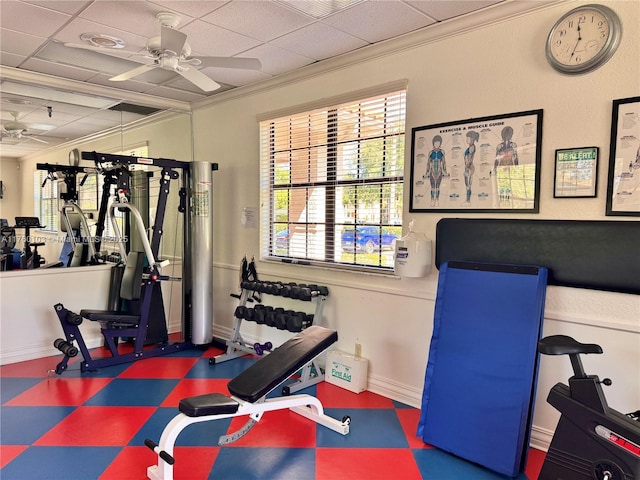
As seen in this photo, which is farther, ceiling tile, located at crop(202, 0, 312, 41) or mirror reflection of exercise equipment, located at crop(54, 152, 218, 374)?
mirror reflection of exercise equipment, located at crop(54, 152, 218, 374)

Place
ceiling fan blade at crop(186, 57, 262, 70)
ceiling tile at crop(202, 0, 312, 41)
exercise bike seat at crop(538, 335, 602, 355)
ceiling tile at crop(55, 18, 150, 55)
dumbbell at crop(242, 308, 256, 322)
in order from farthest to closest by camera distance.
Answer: dumbbell at crop(242, 308, 256, 322) → ceiling tile at crop(55, 18, 150, 55) → ceiling fan blade at crop(186, 57, 262, 70) → ceiling tile at crop(202, 0, 312, 41) → exercise bike seat at crop(538, 335, 602, 355)

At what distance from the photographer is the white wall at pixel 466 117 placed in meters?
2.33

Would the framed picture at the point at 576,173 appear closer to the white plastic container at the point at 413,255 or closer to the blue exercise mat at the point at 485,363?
the blue exercise mat at the point at 485,363

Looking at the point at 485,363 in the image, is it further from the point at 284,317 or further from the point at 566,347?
the point at 284,317

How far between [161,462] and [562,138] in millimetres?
2815

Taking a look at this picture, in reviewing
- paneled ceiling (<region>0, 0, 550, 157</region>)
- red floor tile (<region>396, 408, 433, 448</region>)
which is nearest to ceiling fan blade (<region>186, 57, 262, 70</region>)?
paneled ceiling (<region>0, 0, 550, 157</region>)

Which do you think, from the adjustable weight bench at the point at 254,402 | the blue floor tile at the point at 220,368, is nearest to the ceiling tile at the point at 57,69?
the blue floor tile at the point at 220,368

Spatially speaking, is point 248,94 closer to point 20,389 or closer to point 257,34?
point 257,34

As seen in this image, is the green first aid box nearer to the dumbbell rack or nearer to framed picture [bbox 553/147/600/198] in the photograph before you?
the dumbbell rack

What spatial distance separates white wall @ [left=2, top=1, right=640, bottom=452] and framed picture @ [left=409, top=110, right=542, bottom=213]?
0.21 feet

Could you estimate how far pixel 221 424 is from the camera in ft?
9.55

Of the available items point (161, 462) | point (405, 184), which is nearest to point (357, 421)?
point (161, 462)

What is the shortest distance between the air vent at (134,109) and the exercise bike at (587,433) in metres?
4.58

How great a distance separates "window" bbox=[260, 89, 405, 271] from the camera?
3.38 metres
